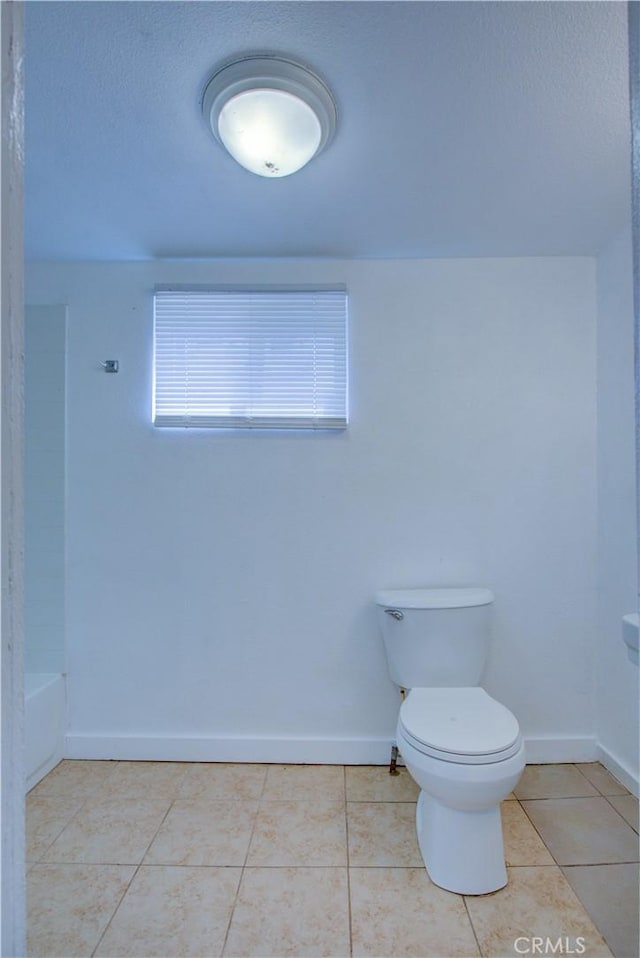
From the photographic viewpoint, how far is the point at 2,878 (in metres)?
0.50

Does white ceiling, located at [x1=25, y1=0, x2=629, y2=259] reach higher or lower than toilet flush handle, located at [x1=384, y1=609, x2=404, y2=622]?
higher

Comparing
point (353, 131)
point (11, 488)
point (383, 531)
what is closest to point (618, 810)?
point (383, 531)

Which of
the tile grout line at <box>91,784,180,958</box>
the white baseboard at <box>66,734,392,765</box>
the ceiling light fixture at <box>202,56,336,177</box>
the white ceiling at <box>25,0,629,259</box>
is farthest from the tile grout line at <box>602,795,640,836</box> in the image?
the ceiling light fixture at <box>202,56,336,177</box>

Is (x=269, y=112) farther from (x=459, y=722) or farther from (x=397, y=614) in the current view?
(x=459, y=722)

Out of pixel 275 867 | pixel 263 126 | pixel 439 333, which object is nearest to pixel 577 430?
pixel 439 333

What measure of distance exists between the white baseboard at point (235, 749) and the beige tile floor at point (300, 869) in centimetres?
6

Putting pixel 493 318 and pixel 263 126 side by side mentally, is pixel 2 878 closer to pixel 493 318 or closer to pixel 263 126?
pixel 263 126

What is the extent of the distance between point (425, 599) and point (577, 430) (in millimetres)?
997

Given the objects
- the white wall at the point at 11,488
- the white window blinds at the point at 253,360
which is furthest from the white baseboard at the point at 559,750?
the white wall at the point at 11,488

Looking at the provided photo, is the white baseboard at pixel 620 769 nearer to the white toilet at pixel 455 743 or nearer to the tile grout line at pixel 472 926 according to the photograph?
the white toilet at pixel 455 743

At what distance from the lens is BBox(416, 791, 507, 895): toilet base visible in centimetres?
131

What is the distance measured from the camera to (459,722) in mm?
1417

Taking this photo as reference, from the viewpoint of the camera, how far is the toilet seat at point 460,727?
50.5 inches

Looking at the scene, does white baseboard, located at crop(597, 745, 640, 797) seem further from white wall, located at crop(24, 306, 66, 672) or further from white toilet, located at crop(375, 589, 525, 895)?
white wall, located at crop(24, 306, 66, 672)
